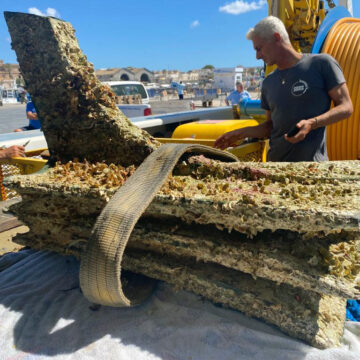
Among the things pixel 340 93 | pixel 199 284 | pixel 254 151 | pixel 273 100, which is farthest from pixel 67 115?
pixel 254 151

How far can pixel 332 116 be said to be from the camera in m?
2.31

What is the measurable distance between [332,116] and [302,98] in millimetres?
289

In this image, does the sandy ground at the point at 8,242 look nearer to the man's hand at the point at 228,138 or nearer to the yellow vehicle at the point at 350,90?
the man's hand at the point at 228,138

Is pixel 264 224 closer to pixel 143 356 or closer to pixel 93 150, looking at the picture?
pixel 143 356

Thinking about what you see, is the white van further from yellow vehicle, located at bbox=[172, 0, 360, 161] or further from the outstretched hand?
the outstretched hand

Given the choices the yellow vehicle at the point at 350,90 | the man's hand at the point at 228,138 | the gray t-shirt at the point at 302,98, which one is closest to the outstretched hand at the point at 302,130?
the gray t-shirt at the point at 302,98

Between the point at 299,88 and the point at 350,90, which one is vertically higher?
the point at 299,88

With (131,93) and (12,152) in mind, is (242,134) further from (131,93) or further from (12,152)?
(131,93)

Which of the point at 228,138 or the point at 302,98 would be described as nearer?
the point at 302,98

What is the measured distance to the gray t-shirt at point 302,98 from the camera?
2.43 m

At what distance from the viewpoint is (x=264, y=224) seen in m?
1.21

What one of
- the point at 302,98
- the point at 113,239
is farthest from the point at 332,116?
the point at 113,239

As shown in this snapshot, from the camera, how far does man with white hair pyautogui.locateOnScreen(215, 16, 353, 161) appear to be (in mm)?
2387

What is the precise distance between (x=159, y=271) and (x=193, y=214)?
0.43 meters
